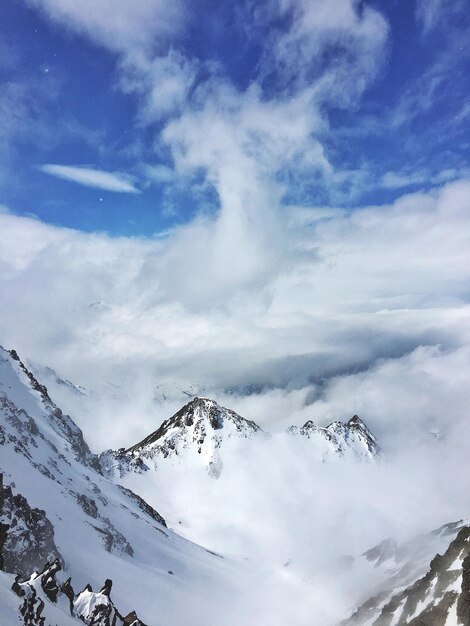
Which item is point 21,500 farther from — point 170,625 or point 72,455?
point 72,455

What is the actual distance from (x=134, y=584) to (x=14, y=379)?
95816 mm

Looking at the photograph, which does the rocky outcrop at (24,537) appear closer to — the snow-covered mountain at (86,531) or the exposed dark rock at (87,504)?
the snow-covered mountain at (86,531)

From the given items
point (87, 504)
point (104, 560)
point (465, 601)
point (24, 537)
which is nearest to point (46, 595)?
point (24, 537)

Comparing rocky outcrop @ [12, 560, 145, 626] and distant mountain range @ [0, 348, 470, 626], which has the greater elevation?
distant mountain range @ [0, 348, 470, 626]

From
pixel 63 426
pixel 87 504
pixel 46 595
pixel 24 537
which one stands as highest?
pixel 63 426

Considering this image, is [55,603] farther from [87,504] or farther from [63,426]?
[63,426]

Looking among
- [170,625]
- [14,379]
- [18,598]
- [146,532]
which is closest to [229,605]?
[146,532]

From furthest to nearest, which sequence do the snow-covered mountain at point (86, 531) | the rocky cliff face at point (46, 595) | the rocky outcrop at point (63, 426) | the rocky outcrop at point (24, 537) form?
the rocky outcrop at point (63, 426) < the snow-covered mountain at point (86, 531) < the rocky outcrop at point (24, 537) < the rocky cliff face at point (46, 595)

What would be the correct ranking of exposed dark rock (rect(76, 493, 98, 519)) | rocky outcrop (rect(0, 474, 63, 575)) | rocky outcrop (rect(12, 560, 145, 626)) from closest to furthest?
rocky outcrop (rect(12, 560, 145, 626))
rocky outcrop (rect(0, 474, 63, 575))
exposed dark rock (rect(76, 493, 98, 519))

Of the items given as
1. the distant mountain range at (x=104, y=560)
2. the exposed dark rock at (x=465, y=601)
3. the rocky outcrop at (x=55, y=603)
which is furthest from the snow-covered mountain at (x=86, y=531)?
the exposed dark rock at (x=465, y=601)

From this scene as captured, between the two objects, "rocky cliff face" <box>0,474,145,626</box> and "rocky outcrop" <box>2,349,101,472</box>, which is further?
"rocky outcrop" <box>2,349,101,472</box>

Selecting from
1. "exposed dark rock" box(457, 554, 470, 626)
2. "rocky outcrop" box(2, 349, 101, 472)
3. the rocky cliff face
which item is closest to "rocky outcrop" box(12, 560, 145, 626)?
the rocky cliff face

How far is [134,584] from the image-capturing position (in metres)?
104

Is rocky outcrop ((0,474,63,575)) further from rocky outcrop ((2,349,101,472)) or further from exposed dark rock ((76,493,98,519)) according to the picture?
rocky outcrop ((2,349,101,472))
